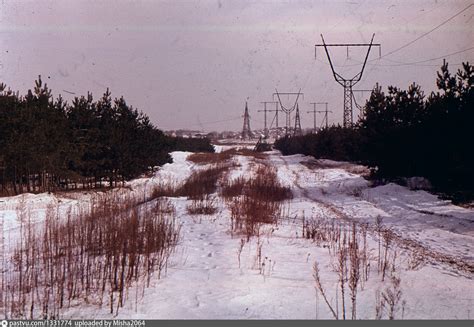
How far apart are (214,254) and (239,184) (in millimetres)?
10182

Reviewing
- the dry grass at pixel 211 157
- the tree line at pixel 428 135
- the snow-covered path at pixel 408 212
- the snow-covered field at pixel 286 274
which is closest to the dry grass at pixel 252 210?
the snow-covered field at pixel 286 274

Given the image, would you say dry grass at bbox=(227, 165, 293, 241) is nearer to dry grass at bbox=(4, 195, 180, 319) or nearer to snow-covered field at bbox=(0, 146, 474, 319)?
snow-covered field at bbox=(0, 146, 474, 319)

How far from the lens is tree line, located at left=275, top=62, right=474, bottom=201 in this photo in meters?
12.3

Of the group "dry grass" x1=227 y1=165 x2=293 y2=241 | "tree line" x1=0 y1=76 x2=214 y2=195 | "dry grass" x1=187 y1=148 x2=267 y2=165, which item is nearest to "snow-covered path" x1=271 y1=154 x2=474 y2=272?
"dry grass" x1=227 y1=165 x2=293 y2=241

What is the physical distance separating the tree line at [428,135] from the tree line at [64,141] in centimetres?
1380

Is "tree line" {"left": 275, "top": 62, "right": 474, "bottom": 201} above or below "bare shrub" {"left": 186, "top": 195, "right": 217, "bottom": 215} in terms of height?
above

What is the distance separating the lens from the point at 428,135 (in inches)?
628

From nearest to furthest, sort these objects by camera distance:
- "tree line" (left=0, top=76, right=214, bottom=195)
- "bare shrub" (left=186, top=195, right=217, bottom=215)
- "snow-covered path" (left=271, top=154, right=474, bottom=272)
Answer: "snow-covered path" (left=271, top=154, right=474, bottom=272) → "bare shrub" (left=186, top=195, right=217, bottom=215) → "tree line" (left=0, top=76, right=214, bottom=195)

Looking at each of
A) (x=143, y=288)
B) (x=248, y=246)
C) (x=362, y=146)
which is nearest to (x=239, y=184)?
(x=362, y=146)

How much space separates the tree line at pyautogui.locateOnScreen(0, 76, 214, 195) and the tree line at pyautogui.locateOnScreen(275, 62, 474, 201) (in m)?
13.8

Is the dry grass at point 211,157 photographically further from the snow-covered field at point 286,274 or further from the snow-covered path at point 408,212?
the snow-covered field at point 286,274

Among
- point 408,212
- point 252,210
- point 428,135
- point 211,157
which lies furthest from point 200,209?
point 211,157

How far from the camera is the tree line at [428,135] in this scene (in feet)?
40.5

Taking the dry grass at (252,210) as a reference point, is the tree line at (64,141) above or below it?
above
